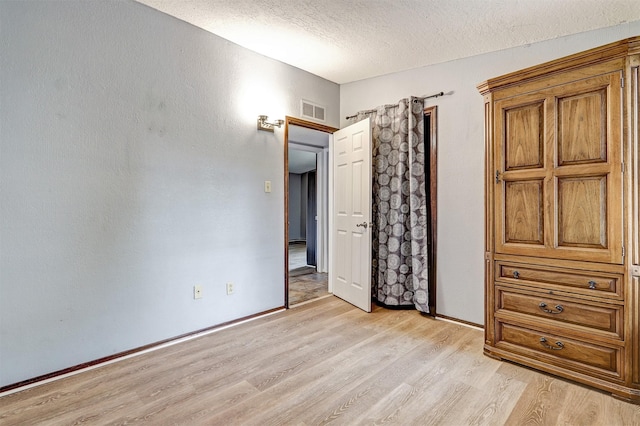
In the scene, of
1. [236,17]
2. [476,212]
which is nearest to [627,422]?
[476,212]

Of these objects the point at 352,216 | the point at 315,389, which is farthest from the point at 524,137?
the point at 315,389

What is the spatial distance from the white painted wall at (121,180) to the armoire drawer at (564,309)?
6.95ft

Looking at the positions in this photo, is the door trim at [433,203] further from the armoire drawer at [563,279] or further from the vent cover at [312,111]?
the vent cover at [312,111]

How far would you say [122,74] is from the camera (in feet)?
7.77

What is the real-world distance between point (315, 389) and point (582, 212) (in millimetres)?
1976

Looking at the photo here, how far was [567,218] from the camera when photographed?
2.07m

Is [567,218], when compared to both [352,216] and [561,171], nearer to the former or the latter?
[561,171]

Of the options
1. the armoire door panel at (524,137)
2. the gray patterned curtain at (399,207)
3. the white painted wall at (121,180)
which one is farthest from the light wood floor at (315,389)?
the armoire door panel at (524,137)

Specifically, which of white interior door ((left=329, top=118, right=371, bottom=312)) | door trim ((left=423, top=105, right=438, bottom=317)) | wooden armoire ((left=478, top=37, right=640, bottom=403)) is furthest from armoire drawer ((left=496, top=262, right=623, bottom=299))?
white interior door ((left=329, top=118, right=371, bottom=312))

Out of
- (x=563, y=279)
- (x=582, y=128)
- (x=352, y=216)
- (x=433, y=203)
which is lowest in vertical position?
(x=563, y=279)

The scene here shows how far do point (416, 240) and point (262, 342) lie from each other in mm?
1788

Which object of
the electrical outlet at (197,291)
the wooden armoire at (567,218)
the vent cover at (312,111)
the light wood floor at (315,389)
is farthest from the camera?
the vent cover at (312,111)

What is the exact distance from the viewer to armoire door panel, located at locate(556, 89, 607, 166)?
1943 millimetres

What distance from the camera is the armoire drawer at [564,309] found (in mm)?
1938
